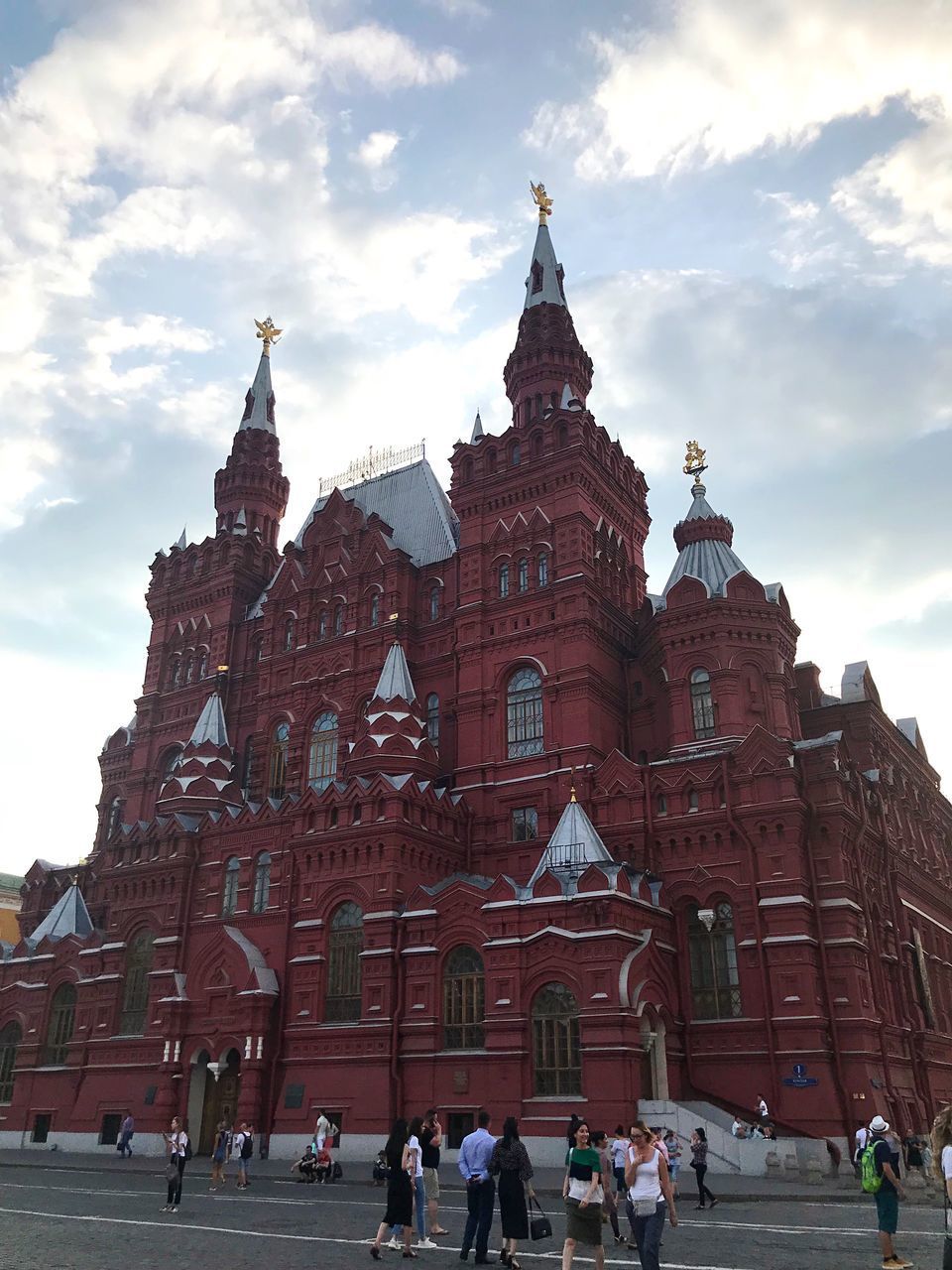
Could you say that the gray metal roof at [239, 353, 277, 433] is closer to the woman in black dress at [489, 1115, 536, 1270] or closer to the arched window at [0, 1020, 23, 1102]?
the arched window at [0, 1020, 23, 1102]

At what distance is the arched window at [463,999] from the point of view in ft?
104

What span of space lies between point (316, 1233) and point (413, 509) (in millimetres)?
36716

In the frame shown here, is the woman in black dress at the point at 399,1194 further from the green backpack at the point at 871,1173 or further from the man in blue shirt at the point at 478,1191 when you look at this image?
the green backpack at the point at 871,1173

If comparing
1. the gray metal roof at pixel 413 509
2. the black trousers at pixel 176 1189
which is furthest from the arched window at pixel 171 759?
the black trousers at pixel 176 1189

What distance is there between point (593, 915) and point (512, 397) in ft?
88.4

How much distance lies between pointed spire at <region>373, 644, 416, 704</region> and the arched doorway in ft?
45.1

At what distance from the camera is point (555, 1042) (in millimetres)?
A: 29500

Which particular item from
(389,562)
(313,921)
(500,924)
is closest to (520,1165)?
(500,924)

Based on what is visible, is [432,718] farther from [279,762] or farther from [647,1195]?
[647,1195]

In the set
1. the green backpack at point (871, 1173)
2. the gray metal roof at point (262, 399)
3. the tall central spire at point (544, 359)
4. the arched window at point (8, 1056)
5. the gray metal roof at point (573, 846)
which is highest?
the gray metal roof at point (262, 399)

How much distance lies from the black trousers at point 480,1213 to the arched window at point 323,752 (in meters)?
29.2

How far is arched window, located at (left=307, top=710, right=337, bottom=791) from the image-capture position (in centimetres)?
4303

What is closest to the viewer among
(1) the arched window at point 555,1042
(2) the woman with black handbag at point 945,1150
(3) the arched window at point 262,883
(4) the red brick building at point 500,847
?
(2) the woman with black handbag at point 945,1150

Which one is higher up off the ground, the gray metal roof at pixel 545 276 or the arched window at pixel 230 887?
the gray metal roof at pixel 545 276
